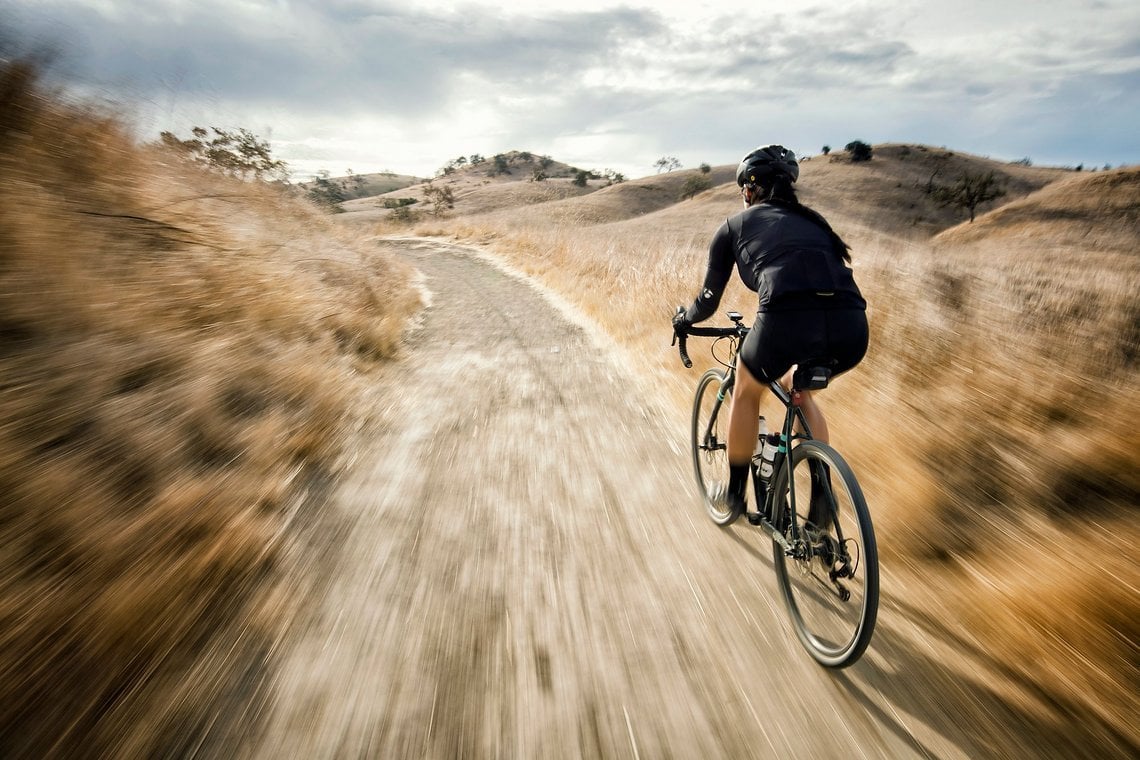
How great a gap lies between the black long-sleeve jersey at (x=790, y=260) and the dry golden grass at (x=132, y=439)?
292 centimetres

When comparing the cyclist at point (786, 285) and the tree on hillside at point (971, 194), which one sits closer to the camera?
the cyclist at point (786, 285)

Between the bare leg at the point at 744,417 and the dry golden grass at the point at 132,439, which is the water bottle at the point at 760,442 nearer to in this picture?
the bare leg at the point at 744,417

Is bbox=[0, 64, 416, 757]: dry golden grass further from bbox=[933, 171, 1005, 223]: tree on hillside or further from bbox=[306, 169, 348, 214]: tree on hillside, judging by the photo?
bbox=[933, 171, 1005, 223]: tree on hillside

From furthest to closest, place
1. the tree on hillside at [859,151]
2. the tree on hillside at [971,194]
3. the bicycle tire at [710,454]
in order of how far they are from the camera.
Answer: the tree on hillside at [859,151]
the tree on hillside at [971,194]
the bicycle tire at [710,454]

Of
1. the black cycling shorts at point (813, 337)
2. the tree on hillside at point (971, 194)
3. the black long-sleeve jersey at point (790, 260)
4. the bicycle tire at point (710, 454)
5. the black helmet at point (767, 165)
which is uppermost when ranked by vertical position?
the black helmet at point (767, 165)

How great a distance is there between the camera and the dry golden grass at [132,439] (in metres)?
1.79

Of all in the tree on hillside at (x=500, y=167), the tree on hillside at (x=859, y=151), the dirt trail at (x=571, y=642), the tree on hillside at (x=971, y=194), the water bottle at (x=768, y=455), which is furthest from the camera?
the tree on hillside at (x=500, y=167)

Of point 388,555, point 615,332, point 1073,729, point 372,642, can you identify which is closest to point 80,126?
point 388,555

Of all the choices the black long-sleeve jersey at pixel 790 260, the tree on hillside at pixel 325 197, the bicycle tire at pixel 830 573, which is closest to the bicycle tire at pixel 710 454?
the bicycle tire at pixel 830 573

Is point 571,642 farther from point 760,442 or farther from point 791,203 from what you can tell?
point 791,203

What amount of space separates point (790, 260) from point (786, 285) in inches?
5.2

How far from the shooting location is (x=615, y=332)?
7816 mm

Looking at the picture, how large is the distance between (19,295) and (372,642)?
3.20m

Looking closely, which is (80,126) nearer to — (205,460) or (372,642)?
(205,460)
